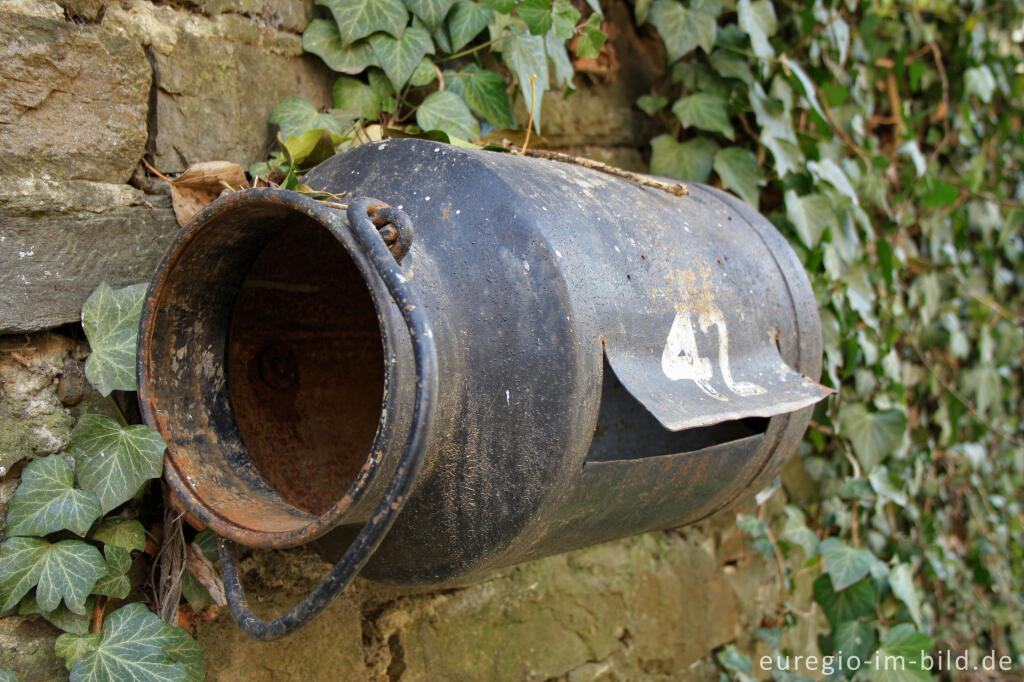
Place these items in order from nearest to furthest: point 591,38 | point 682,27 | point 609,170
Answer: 1. point 609,170
2. point 591,38
3. point 682,27

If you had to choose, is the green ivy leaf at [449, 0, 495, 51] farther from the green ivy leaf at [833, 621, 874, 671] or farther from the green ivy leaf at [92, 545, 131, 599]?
the green ivy leaf at [833, 621, 874, 671]

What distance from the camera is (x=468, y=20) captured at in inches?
60.9

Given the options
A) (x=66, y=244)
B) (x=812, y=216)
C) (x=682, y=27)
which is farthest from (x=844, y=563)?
(x=66, y=244)

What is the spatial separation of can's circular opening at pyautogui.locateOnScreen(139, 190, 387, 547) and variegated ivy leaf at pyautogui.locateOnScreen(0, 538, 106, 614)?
0.50 feet

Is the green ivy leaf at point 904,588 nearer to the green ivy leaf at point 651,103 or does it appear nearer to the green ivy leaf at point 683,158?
the green ivy leaf at point 683,158

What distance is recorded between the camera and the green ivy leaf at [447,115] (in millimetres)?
1487

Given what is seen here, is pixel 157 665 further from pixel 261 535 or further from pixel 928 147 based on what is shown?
pixel 928 147

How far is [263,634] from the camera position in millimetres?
977

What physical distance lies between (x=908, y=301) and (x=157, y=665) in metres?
2.49

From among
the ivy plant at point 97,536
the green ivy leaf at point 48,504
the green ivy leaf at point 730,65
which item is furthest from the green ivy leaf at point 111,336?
the green ivy leaf at point 730,65

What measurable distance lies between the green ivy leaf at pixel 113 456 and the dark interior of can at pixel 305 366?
0.50ft

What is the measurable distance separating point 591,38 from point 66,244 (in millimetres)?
981

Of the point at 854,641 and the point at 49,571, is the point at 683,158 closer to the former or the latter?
the point at 854,641

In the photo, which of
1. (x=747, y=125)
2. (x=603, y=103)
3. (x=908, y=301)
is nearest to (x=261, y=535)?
(x=603, y=103)
